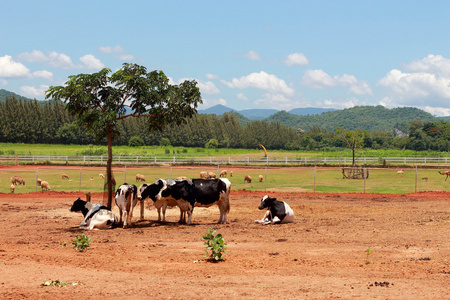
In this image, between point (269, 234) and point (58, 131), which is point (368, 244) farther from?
point (58, 131)

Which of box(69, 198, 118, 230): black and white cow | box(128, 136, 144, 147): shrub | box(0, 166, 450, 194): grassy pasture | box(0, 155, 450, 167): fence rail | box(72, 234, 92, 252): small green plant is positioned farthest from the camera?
box(128, 136, 144, 147): shrub

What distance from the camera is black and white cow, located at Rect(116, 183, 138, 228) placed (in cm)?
1734

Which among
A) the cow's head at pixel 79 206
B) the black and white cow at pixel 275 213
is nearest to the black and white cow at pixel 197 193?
the black and white cow at pixel 275 213

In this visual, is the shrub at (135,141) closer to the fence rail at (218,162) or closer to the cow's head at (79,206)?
the fence rail at (218,162)

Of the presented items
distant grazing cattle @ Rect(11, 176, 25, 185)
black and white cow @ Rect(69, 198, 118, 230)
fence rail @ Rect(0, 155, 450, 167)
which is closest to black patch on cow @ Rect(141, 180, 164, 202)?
black and white cow @ Rect(69, 198, 118, 230)

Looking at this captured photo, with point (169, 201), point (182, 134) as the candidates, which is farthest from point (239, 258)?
point (182, 134)

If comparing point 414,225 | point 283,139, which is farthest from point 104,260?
point 283,139

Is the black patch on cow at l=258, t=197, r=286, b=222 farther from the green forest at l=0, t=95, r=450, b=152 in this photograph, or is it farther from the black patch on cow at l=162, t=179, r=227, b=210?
Result: the green forest at l=0, t=95, r=450, b=152

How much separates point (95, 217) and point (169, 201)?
9.47ft

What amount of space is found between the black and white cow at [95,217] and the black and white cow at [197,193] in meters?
1.93

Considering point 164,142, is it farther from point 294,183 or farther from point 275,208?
point 275,208

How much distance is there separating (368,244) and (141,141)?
4483 inches

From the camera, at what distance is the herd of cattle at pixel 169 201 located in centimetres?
1738

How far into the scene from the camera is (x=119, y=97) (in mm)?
18859
